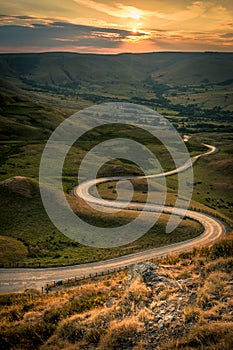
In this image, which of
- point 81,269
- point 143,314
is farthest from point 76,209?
point 143,314

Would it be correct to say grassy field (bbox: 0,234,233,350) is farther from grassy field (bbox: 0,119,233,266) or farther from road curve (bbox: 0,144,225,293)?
grassy field (bbox: 0,119,233,266)

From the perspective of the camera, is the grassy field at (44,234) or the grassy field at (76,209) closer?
the grassy field at (44,234)

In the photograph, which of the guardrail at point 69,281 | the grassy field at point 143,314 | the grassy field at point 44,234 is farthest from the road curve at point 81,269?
the grassy field at point 143,314

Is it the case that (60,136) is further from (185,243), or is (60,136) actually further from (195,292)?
(195,292)

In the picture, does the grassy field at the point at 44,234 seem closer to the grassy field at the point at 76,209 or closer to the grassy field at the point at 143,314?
the grassy field at the point at 76,209

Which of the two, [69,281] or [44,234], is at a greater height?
[69,281]

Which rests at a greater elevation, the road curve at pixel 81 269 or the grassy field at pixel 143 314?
the grassy field at pixel 143 314

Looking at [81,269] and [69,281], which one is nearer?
[69,281]

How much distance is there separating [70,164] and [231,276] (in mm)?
116265

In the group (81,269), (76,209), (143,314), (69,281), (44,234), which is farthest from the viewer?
(76,209)

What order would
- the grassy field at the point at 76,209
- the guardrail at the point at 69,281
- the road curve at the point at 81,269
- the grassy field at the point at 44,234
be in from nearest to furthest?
1. the guardrail at the point at 69,281
2. the road curve at the point at 81,269
3. the grassy field at the point at 44,234
4. the grassy field at the point at 76,209

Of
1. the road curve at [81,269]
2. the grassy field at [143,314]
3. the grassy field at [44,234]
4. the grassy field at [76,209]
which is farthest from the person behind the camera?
the grassy field at [76,209]

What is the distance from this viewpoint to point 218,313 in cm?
1655

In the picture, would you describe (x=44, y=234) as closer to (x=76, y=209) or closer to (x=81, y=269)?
(x=76, y=209)
